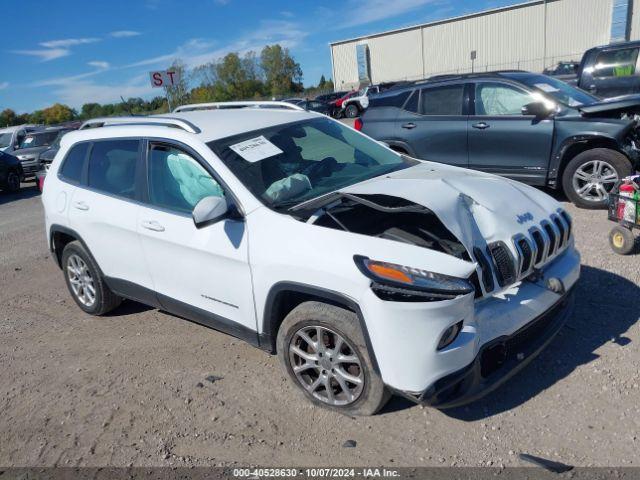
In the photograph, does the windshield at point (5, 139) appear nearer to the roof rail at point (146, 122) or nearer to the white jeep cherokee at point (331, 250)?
the roof rail at point (146, 122)

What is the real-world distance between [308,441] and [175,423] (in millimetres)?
893

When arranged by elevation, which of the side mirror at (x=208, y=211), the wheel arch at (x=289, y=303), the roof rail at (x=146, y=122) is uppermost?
the roof rail at (x=146, y=122)

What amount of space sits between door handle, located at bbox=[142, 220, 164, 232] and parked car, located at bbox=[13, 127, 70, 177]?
15.1m

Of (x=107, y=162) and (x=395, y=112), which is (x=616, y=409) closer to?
(x=107, y=162)

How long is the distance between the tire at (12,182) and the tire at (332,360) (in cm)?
1493

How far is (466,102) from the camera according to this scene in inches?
296

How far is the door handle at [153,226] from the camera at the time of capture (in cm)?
380

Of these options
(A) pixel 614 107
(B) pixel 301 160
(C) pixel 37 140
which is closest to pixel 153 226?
(B) pixel 301 160

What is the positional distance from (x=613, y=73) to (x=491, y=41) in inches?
1997

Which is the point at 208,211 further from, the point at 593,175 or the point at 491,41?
the point at 491,41

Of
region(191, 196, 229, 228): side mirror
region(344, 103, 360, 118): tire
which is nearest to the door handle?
region(191, 196, 229, 228): side mirror

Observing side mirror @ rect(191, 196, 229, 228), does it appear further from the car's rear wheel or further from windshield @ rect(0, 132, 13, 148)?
windshield @ rect(0, 132, 13, 148)

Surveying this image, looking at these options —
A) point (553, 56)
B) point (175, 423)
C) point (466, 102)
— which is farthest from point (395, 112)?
point (553, 56)

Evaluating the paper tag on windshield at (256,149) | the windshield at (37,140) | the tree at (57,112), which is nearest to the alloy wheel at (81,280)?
the paper tag on windshield at (256,149)
